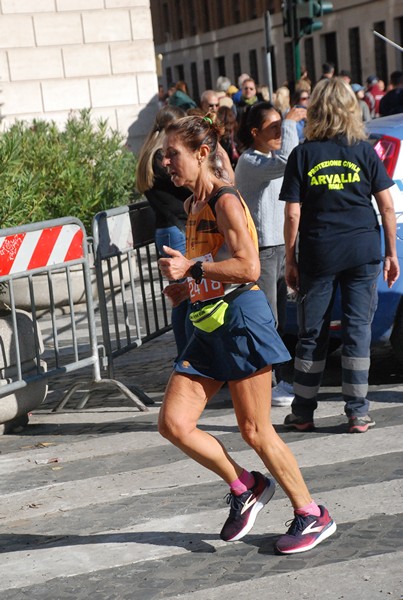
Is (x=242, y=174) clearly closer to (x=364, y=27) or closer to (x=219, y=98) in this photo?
(x=219, y=98)

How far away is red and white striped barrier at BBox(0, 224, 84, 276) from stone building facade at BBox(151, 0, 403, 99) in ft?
129

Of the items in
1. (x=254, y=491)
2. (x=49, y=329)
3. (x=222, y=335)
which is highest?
(x=222, y=335)

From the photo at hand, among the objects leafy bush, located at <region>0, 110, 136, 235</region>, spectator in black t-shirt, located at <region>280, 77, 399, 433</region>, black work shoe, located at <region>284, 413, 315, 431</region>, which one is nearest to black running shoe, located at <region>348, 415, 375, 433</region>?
spectator in black t-shirt, located at <region>280, 77, 399, 433</region>

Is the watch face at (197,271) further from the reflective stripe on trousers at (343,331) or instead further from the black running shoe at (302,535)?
the reflective stripe on trousers at (343,331)

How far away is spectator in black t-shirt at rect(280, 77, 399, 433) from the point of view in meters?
6.81

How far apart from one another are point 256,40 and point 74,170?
53.7 metres

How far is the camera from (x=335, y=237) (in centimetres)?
687

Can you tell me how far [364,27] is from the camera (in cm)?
5119

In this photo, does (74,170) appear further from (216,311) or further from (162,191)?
(216,311)

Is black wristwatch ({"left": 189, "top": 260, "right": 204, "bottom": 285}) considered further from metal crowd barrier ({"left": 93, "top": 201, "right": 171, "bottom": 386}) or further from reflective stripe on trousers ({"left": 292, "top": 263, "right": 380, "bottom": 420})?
metal crowd barrier ({"left": 93, "top": 201, "right": 171, "bottom": 386})

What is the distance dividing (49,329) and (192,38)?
216 ft

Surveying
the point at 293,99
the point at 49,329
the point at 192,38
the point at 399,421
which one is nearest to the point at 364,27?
the point at 192,38

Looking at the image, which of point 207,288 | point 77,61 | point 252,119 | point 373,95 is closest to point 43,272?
point 252,119

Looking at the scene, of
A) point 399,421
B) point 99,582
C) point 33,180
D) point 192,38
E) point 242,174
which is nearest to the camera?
point 99,582
